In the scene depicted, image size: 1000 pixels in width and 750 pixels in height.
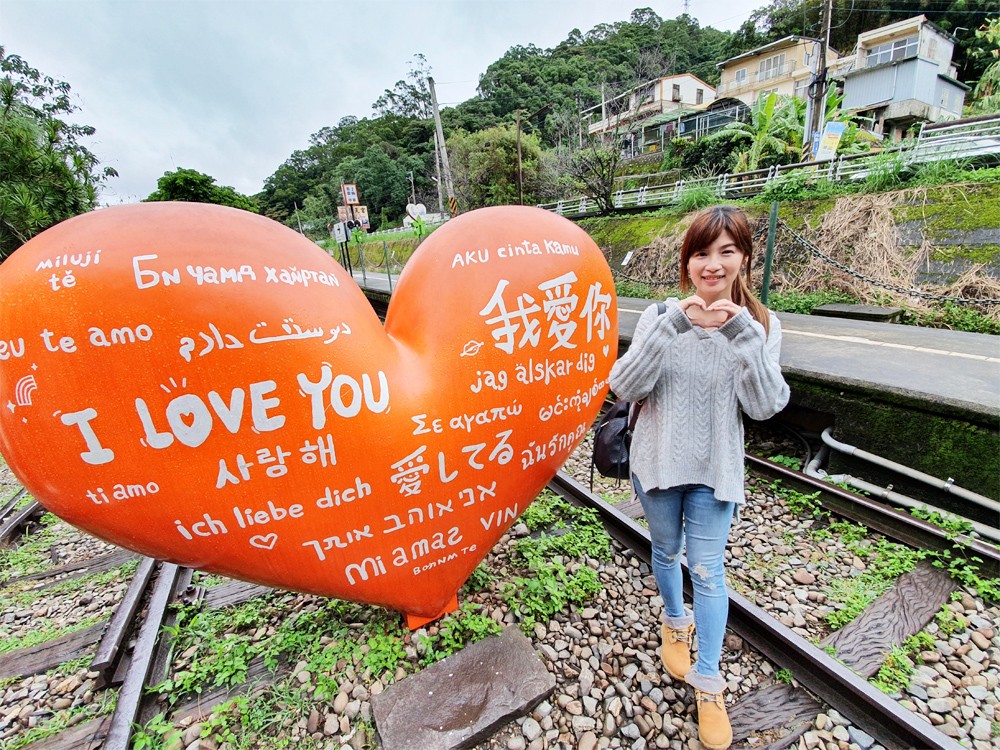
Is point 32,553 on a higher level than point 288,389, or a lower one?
lower

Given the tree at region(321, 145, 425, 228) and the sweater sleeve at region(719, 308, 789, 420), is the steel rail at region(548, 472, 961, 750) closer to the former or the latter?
the sweater sleeve at region(719, 308, 789, 420)

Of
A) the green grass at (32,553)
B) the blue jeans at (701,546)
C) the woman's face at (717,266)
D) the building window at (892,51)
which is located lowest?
the green grass at (32,553)

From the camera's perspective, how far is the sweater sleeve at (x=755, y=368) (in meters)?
1.50

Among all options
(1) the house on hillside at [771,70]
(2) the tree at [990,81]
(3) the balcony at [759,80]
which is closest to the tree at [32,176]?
(2) the tree at [990,81]

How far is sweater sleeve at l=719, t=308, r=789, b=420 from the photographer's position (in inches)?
59.2

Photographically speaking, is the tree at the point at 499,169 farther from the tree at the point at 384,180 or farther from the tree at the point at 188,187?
the tree at the point at 384,180

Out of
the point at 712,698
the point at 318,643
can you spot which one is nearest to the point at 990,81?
the point at 712,698

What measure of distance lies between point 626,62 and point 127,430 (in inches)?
2330

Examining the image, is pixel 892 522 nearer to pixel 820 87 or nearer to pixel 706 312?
pixel 706 312

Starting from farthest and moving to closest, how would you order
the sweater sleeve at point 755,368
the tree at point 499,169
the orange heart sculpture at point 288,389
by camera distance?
the tree at point 499,169 < the sweater sleeve at point 755,368 < the orange heart sculpture at point 288,389

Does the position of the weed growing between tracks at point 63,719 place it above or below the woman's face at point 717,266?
below

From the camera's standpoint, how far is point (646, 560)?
2.74 meters

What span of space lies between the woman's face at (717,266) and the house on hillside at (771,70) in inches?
1458

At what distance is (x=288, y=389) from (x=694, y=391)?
54.4 inches
